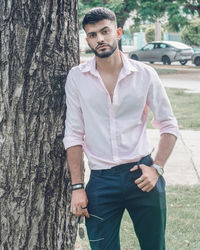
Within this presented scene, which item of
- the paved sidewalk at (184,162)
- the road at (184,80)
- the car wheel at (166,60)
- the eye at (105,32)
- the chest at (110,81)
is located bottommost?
the car wheel at (166,60)

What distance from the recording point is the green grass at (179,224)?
4.30 metres

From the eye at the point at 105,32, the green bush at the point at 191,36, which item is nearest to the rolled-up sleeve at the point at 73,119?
the eye at the point at 105,32

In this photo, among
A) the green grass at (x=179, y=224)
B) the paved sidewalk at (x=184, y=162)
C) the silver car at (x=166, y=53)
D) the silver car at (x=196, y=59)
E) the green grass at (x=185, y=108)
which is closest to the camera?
the green grass at (x=179, y=224)

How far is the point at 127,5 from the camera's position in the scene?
73.5ft

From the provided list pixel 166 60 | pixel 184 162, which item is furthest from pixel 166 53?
pixel 184 162

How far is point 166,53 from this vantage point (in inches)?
1055

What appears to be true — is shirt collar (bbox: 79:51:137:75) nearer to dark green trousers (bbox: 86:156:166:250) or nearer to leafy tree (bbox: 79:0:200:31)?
dark green trousers (bbox: 86:156:166:250)

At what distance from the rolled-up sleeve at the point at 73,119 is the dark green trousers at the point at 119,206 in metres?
0.22

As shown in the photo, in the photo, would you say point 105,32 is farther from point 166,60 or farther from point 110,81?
point 166,60

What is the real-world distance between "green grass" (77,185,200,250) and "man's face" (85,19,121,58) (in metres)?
2.14

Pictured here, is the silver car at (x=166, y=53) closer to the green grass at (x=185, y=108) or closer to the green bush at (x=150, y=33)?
the green grass at (x=185, y=108)

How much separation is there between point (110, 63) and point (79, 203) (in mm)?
843

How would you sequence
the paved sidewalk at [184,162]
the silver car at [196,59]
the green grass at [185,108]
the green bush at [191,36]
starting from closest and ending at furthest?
the paved sidewalk at [184,162]
the green grass at [185,108]
the silver car at [196,59]
the green bush at [191,36]

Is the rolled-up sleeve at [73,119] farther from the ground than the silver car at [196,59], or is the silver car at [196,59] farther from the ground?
the rolled-up sleeve at [73,119]
